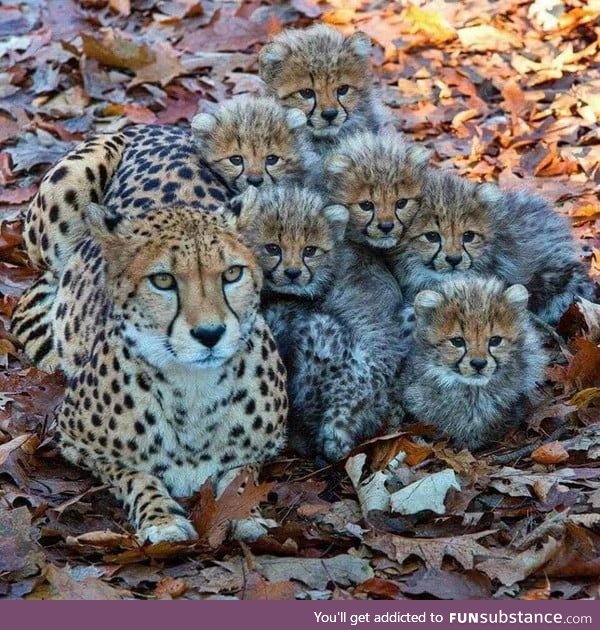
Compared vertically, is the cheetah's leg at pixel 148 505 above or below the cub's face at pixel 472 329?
below

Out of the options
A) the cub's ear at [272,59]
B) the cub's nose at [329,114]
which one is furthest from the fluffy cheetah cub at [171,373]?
the cub's ear at [272,59]

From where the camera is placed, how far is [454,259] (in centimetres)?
526

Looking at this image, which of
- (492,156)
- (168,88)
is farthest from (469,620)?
(168,88)

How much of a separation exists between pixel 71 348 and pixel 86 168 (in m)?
0.92

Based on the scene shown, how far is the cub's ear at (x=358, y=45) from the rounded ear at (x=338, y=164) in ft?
2.88

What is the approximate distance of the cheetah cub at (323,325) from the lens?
4.77 meters

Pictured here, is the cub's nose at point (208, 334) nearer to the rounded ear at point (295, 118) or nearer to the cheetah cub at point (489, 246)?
the cheetah cub at point (489, 246)

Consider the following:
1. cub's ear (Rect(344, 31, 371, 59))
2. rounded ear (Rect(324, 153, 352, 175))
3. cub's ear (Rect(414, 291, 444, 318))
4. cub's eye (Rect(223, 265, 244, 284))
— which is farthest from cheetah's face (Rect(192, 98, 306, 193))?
cub's eye (Rect(223, 265, 244, 284))

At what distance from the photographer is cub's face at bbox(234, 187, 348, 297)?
4.91 m

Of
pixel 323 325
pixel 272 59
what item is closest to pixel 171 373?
pixel 323 325

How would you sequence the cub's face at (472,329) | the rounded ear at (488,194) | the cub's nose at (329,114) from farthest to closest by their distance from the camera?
the cub's nose at (329,114) < the rounded ear at (488,194) < the cub's face at (472,329)

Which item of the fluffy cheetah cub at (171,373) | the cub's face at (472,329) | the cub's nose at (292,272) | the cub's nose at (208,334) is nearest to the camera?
A: the cub's nose at (208,334)

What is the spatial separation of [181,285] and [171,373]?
1.25 ft

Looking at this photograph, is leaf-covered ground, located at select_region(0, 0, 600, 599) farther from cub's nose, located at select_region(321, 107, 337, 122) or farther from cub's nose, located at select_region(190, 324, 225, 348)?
cub's nose, located at select_region(321, 107, 337, 122)
